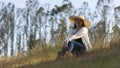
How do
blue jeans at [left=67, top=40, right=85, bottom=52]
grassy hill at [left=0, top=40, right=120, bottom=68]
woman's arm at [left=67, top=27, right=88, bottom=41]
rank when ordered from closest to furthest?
grassy hill at [left=0, top=40, right=120, bottom=68] < blue jeans at [left=67, top=40, right=85, bottom=52] < woman's arm at [left=67, top=27, right=88, bottom=41]

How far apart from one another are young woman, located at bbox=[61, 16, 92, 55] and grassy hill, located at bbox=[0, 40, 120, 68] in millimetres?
301

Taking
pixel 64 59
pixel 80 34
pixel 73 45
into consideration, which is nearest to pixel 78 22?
pixel 80 34

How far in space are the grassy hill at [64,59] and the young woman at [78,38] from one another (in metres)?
0.30

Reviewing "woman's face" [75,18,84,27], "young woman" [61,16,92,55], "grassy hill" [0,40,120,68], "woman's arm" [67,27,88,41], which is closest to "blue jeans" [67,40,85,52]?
"young woman" [61,16,92,55]

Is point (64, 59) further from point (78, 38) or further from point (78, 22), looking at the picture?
point (78, 22)

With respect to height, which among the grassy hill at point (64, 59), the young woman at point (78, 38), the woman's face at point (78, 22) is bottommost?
the grassy hill at point (64, 59)

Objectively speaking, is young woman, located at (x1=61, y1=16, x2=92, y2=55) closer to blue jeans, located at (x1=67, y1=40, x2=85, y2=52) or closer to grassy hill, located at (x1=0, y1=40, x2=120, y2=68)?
blue jeans, located at (x1=67, y1=40, x2=85, y2=52)

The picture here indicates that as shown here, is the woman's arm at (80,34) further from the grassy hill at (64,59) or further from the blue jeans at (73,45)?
the grassy hill at (64,59)

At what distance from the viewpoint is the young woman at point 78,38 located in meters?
10.7

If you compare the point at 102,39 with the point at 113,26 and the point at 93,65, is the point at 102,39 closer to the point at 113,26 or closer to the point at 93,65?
the point at 113,26

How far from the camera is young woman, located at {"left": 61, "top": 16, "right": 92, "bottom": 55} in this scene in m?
10.7

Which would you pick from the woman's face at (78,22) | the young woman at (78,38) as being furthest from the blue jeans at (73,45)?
the woman's face at (78,22)

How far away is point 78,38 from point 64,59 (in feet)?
3.45

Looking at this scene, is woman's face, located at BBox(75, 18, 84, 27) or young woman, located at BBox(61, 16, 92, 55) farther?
woman's face, located at BBox(75, 18, 84, 27)
